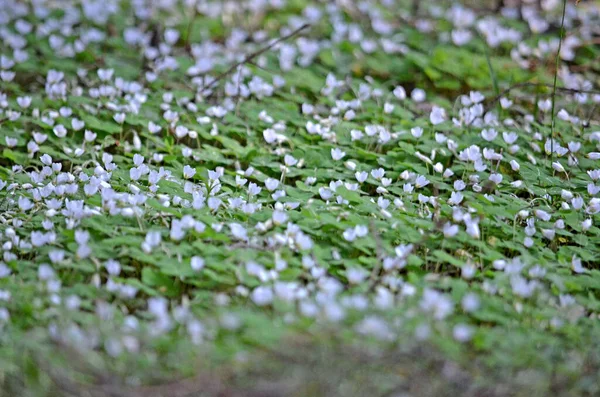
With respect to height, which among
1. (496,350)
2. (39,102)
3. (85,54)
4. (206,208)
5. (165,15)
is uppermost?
(165,15)

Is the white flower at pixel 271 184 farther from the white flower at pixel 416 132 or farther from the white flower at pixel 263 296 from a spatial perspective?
the white flower at pixel 263 296

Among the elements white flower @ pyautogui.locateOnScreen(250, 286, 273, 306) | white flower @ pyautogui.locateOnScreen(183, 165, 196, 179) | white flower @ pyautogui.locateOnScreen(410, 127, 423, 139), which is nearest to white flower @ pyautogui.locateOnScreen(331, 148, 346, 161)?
white flower @ pyautogui.locateOnScreen(410, 127, 423, 139)

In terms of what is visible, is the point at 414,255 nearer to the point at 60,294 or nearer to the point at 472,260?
the point at 472,260

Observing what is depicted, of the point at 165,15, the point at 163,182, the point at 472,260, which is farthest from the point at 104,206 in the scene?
the point at 165,15

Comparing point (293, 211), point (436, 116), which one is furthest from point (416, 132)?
point (293, 211)

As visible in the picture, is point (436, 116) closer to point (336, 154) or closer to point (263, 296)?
point (336, 154)

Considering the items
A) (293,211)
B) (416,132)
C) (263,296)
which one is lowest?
(263,296)

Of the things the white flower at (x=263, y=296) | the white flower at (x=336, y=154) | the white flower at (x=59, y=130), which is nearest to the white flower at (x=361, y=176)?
the white flower at (x=336, y=154)

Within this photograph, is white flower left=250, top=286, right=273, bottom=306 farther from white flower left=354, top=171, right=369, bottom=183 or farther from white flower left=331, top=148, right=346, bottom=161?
white flower left=331, top=148, right=346, bottom=161
